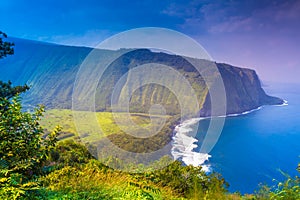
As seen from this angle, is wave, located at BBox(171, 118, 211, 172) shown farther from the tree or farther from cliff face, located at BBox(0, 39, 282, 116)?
the tree

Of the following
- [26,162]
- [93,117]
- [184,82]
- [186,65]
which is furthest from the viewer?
[186,65]

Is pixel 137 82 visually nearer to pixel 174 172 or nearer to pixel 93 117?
pixel 93 117

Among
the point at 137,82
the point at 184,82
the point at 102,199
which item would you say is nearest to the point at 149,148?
the point at 102,199

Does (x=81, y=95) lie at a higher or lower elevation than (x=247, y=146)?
higher

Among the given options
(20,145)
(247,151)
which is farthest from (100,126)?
(20,145)

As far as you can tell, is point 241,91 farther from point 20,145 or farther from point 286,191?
point 20,145
